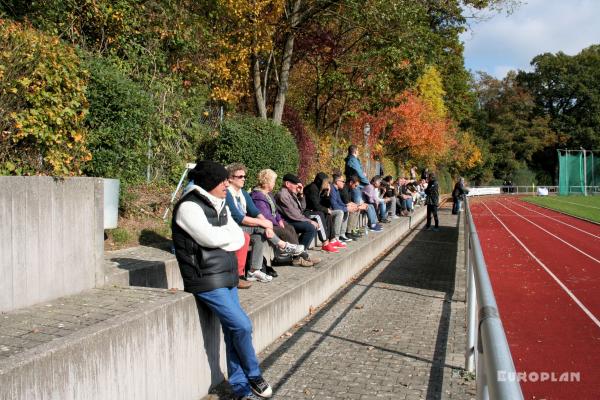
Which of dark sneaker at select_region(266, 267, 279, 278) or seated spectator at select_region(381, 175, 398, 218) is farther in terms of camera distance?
seated spectator at select_region(381, 175, 398, 218)

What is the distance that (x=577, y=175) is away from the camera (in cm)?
6562

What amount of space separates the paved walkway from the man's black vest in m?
1.10

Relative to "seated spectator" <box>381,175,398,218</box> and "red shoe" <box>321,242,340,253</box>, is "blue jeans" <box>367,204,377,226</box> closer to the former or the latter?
"seated spectator" <box>381,175,398,218</box>

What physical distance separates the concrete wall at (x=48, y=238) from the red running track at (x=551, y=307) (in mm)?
4114

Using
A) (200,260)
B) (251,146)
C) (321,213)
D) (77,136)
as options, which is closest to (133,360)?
(200,260)

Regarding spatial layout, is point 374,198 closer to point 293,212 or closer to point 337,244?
point 337,244

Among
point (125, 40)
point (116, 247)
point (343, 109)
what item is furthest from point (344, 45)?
point (116, 247)

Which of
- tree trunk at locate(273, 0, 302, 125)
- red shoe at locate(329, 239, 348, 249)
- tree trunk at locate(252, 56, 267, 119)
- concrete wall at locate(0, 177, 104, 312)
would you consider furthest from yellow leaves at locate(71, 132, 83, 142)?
tree trunk at locate(252, 56, 267, 119)

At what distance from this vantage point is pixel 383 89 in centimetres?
1956

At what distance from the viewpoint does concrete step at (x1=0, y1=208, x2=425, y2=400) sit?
10.6ft

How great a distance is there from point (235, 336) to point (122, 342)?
1060mm

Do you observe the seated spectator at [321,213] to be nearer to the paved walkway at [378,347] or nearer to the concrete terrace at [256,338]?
the concrete terrace at [256,338]

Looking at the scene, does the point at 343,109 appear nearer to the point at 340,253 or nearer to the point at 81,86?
the point at 340,253

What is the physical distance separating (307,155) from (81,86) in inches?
546
